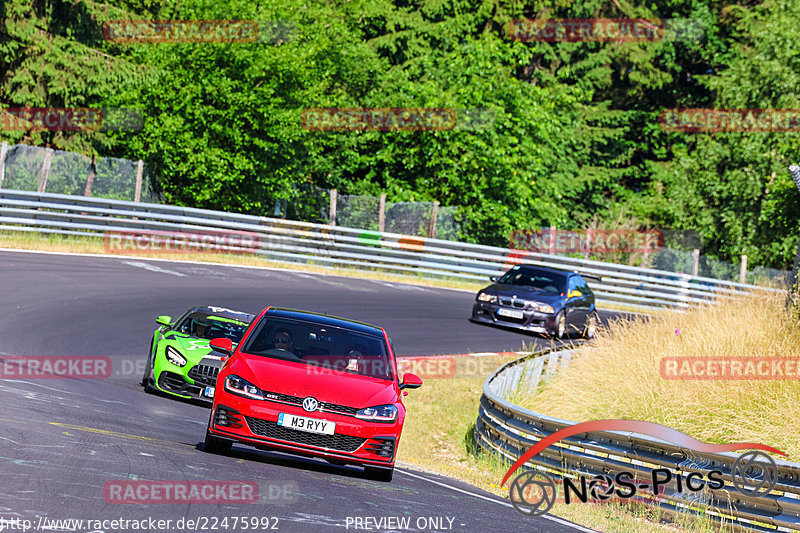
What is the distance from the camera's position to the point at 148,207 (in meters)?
27.0

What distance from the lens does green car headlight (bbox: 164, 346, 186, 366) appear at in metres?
13.1

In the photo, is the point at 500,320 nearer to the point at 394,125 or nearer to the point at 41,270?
the point at 41,270

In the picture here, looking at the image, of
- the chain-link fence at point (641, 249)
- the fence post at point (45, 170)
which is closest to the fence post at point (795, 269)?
the chain-link fence at point (641, 249)

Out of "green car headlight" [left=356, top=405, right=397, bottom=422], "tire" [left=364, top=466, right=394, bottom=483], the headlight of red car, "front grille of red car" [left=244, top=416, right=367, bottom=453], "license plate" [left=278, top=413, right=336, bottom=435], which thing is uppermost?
the headlight of red car

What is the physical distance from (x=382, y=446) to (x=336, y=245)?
67.2ft

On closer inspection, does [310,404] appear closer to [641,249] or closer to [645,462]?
[645,462]

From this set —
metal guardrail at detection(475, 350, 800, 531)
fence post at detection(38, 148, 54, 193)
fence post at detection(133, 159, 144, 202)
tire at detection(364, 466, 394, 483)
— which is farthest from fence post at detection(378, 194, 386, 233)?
tire at detection(364, 466, 394, 483)

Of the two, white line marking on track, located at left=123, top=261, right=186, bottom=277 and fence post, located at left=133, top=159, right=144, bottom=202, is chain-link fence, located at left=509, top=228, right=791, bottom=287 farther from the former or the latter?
white line marking on track, located at left=123, top=261, right=186, bottom=277

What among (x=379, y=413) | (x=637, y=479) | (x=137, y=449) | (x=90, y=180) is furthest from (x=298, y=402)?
(x=90, y=180)

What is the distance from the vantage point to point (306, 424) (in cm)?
895

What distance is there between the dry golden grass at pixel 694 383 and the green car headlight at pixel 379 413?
Answer: 4384 mm

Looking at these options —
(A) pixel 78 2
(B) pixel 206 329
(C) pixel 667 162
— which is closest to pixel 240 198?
(A) pixel 78 2

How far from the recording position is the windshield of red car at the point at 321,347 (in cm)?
987

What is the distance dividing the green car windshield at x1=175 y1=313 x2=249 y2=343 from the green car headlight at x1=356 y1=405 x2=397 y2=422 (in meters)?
4.95
